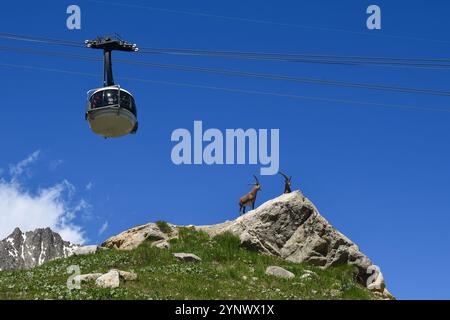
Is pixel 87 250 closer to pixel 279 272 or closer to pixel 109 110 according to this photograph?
pixel 279 272

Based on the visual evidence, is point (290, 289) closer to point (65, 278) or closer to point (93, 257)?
point (65, 278)

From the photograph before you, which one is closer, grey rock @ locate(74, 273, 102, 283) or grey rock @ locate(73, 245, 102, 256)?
grey rock @ locate(74, 273, 102, 283)

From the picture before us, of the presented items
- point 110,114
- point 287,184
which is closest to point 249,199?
point 287,184

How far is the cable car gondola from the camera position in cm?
3178

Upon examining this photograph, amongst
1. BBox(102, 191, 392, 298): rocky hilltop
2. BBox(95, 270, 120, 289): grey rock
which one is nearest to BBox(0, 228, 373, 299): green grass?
BBox(95, 270, 120, 289): grey rock

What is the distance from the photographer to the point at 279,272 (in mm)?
42344

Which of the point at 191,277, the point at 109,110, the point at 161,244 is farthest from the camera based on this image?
the point at 161,244

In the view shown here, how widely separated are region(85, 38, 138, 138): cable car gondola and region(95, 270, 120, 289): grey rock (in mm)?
6516

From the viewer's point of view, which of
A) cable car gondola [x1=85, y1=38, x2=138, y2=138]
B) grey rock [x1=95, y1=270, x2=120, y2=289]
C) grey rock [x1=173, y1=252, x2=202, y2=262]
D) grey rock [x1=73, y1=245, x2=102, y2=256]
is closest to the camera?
cable car gondola [x1=85, y1=38, x2=138, y2=138]

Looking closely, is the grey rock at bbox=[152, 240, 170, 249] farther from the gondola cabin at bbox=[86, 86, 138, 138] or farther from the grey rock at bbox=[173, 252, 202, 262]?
the gondola cabin at bbox=[86, 86, 138, 138]

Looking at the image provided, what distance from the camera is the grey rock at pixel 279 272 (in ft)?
138

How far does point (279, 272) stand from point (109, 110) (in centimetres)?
1502
